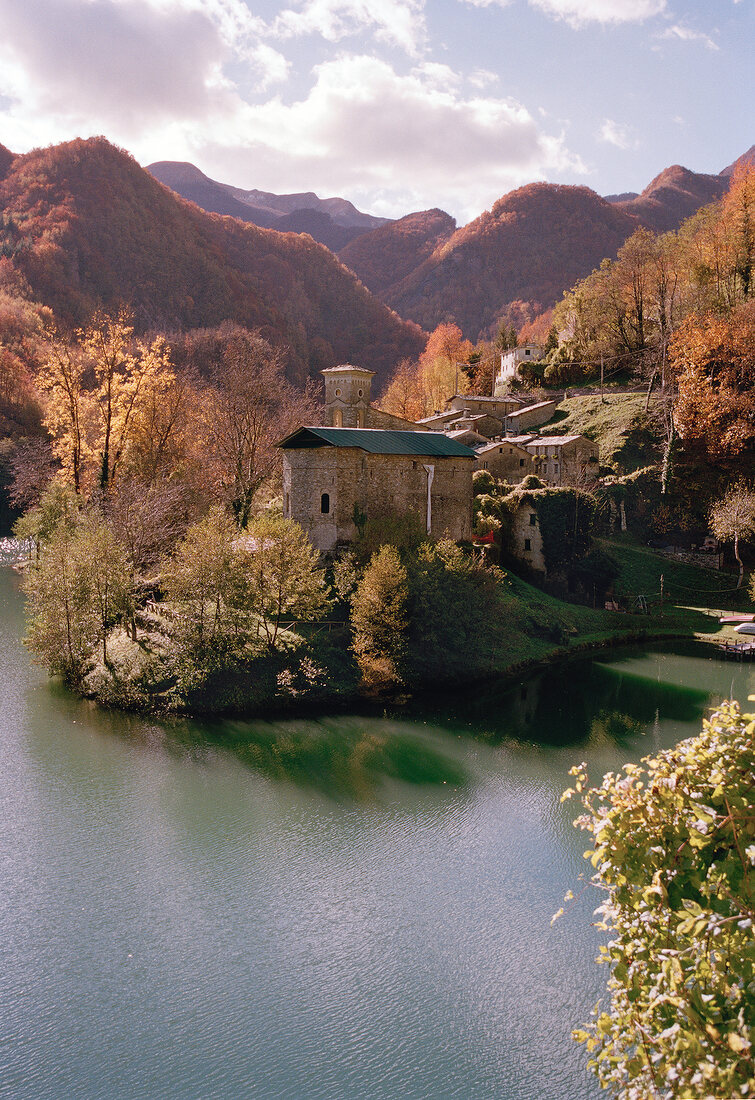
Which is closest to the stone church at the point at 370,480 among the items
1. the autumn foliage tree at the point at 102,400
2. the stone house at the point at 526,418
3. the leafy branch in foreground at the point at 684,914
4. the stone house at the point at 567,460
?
the autumn foliage tree at the point at 102,400

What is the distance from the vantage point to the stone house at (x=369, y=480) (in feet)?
95.2

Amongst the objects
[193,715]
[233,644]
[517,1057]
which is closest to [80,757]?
[193,715]

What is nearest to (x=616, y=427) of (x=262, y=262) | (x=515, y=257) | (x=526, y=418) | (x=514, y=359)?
(x=526, y=418)

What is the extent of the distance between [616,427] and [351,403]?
1838 centimetres

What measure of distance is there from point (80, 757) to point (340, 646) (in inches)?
372

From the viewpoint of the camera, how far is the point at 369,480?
99.1 feet

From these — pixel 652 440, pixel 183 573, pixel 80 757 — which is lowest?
pixel 80 757

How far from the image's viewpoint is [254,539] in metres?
25.3

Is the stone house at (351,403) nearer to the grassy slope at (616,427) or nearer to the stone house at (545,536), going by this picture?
the stone house at (545,536)

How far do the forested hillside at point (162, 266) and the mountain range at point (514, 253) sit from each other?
2343 centimetres

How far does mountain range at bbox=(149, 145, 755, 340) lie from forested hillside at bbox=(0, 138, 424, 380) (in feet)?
76.9

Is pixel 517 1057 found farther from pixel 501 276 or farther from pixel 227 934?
pixel 501 276

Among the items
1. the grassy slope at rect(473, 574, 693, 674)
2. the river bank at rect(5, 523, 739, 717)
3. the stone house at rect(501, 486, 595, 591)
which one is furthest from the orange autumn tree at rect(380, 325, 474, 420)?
the river bank at rect(5, 523, 739, 717)

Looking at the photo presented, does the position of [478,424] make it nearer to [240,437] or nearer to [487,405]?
[487,405]
